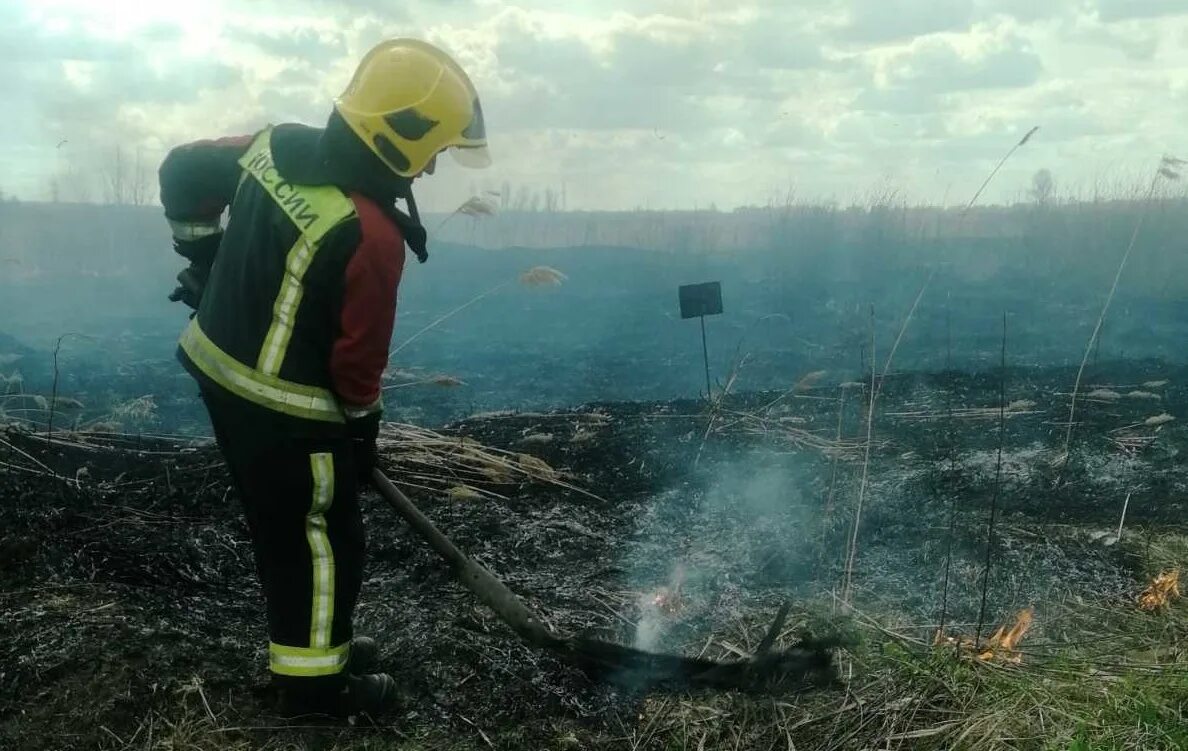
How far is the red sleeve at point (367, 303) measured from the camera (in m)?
2.57

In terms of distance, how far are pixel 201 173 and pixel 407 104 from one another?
891mm

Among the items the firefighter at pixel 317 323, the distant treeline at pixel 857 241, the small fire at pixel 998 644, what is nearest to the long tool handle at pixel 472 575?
the firefighter at pixel 317 323

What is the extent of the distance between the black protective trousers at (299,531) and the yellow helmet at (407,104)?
90 centimetres

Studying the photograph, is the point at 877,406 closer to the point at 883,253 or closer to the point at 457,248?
the point at 883,253

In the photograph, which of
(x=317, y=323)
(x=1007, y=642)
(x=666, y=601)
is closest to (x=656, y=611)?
(x=666, y=601)

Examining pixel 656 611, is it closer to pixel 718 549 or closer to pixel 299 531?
pixel 718 549

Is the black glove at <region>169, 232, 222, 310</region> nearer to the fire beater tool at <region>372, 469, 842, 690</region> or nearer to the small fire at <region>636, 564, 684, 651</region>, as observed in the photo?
the fire beater tool at <region>372, 469, 842, 690</region>

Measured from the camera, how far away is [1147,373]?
909 cm

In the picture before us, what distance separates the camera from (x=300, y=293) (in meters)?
2.65

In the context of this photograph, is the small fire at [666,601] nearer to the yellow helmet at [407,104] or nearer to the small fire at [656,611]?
the small fire at [656,611]

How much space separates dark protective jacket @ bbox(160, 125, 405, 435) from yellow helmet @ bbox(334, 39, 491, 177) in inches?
5.1

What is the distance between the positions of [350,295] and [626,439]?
172 inches

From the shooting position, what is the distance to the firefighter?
263cm

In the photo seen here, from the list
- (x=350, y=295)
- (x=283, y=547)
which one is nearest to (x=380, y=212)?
(x=350, y=295)
